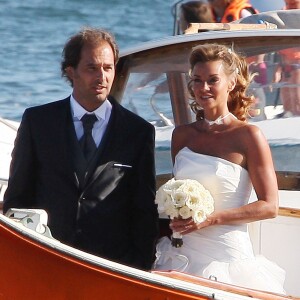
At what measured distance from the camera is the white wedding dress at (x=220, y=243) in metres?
5.19

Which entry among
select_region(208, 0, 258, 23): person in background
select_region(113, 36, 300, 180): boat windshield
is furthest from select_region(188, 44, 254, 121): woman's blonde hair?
select_region(208, 0, 258, 23): person in background

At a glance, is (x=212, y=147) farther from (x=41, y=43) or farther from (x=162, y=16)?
(x=162, y=16)

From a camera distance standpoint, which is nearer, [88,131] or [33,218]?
[33,218]

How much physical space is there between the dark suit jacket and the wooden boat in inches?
6.7

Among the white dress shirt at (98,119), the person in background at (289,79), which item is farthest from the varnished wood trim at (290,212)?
the white dress shirt at (98,119)

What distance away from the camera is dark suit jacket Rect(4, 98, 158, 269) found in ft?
16.1

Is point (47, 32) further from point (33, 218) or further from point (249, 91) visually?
point (33, 218)

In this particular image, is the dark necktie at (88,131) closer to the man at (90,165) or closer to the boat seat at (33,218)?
the man at (90,165)

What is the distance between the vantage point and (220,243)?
17.2 ft

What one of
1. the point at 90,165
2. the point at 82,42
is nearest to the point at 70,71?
the point at 82,42

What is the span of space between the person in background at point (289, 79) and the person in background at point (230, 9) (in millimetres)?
3106

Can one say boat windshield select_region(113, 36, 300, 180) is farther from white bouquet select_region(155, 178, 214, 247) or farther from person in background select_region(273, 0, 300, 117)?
white bouquet select_region(155, 178, 214, 247)

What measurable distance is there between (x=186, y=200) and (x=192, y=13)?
4.47 meters

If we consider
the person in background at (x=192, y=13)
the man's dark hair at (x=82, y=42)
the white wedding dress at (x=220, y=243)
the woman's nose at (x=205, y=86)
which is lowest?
the white wedding dress at (x=220, y=243)
